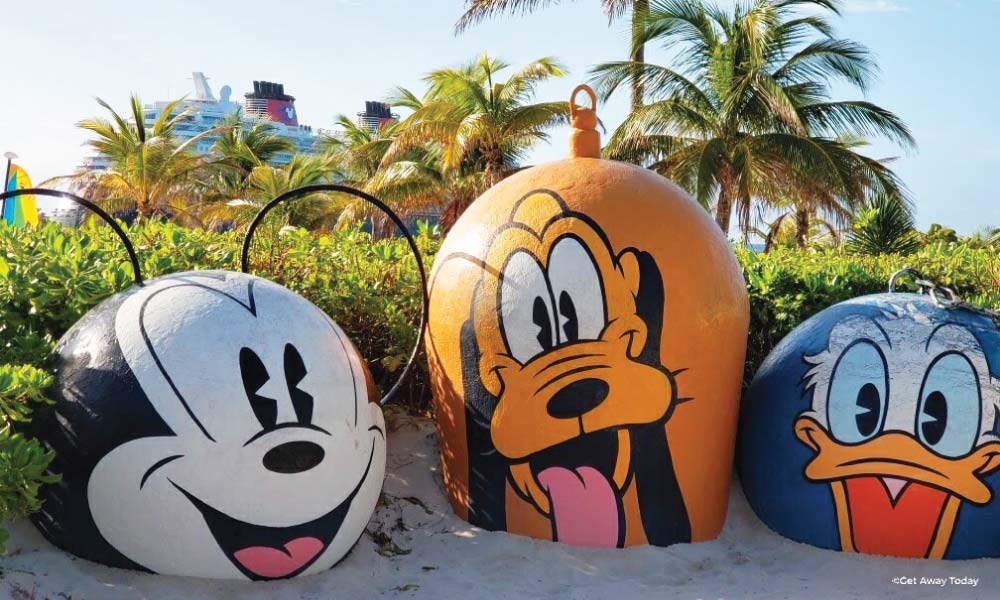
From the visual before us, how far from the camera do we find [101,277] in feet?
13.7

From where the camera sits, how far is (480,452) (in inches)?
175

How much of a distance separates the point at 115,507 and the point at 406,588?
50.3 inches

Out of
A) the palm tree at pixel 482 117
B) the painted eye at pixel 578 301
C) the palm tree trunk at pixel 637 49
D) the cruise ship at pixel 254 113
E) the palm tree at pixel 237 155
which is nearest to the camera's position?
the painted eye at pixel 578 301

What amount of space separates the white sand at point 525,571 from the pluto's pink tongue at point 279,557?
0.22 feet

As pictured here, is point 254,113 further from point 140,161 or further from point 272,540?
point 272,540

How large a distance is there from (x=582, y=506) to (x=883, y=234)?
786 centimetres

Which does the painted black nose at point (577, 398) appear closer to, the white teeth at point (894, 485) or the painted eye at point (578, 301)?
the painted eye at point (578, 301)

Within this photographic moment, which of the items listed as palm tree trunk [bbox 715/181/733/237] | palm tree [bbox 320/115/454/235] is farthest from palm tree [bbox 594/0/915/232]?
palm tree [bbox 320/115/454/235]

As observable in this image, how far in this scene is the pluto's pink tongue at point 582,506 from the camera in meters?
4.29

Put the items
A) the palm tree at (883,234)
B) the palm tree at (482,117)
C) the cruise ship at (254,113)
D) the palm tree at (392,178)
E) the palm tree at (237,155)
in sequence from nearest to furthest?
the palm tree at (883,234), the palm tree at (482,117), the palm tree at (392,178), the palm tree at (237,155), the cruise ship at (254,113)

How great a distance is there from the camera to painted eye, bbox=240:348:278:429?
11.6 feet

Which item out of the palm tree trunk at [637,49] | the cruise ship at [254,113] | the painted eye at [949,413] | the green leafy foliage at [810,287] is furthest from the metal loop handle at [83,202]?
the cruise ship at [254,113]

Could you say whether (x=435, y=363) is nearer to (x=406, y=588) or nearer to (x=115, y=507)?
(x=406, y=588)

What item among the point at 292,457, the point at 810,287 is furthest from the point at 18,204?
the point at 810,287
